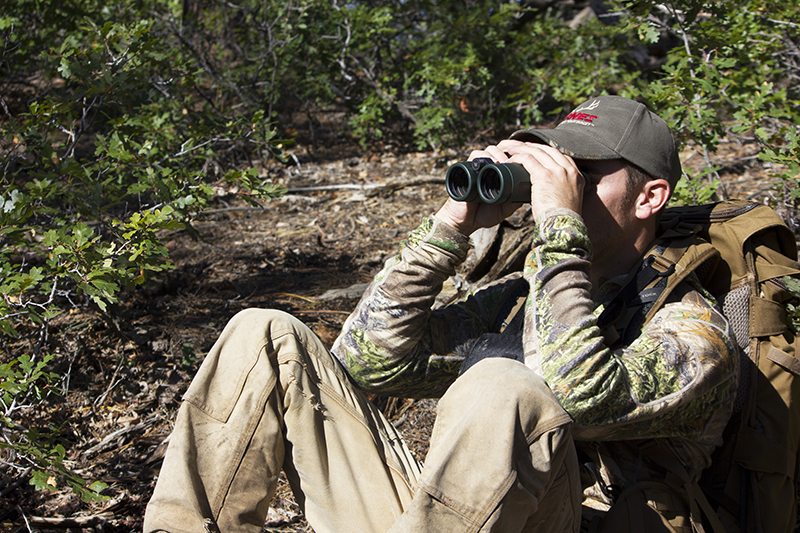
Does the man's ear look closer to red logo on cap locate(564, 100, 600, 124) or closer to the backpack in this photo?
the backpack

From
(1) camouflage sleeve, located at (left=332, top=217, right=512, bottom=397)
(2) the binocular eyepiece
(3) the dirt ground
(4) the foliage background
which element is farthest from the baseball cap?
(3) the dirt ground

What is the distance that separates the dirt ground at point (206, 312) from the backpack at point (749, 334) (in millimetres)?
1280

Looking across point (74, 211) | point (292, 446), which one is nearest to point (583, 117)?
point (292, 446)

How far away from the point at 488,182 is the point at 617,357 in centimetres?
73

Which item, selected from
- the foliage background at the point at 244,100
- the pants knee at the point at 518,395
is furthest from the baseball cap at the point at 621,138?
the foliage background at the point at 244,100

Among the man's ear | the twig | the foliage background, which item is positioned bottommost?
the twig

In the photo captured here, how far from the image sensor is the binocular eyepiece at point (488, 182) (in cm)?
192

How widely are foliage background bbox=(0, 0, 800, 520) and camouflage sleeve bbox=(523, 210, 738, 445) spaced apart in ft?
5.40

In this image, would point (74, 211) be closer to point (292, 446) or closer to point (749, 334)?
point (292, 446)

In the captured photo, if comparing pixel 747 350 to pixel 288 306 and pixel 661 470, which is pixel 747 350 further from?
pixel 288 306

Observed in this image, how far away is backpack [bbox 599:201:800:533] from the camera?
72.5 inches

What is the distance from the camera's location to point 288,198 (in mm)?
6156

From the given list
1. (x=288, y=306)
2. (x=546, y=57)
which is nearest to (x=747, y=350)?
(x=288, y=306)

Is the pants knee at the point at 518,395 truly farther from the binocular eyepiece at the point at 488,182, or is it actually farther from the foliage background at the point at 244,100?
the foliage background at the point at 244,100
